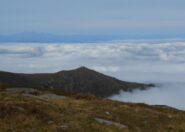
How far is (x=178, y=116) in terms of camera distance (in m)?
40.5

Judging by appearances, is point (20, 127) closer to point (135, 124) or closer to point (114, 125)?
point (114, 125)

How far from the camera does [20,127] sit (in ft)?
94.5

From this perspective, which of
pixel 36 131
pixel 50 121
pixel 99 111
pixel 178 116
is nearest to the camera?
pixel 36 131

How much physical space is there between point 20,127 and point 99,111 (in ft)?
29.2

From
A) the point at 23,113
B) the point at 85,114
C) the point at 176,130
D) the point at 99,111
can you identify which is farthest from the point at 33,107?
the point at 176,130

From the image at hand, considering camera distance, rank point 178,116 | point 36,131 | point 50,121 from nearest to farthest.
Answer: point 36,131
point 50,121
point 178,116

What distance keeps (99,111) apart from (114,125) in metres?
4.96

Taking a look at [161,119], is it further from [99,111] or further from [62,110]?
[62,110]

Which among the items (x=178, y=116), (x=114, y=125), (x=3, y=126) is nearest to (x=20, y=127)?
(x=3, y=126)

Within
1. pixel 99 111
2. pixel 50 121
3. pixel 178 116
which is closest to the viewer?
pixel 50 121

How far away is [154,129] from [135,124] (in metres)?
1.47

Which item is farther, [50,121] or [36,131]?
[50,121]

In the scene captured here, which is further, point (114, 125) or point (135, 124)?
point (135, 124)

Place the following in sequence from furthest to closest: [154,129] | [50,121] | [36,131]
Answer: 1. [154,129]
2. [50,121]
3. [36,131]
